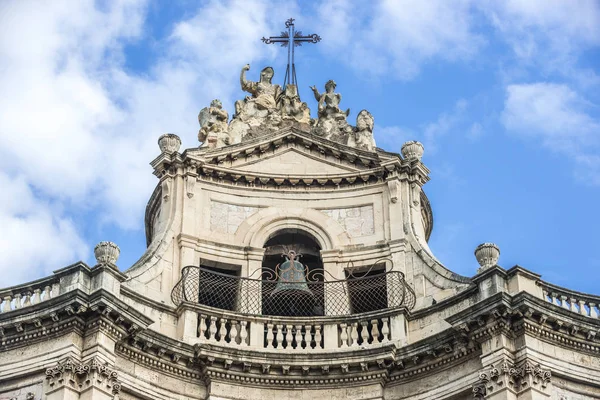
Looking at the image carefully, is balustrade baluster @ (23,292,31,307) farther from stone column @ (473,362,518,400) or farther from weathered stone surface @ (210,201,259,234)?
stone column @ (473,362,518,400)

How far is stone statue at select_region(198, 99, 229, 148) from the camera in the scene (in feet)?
99.5

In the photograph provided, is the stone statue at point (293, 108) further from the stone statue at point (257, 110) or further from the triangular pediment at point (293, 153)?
the triangular pediment at point (293, 153)

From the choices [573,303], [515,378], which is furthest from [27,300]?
[573,303]

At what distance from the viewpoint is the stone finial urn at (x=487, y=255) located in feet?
86.2

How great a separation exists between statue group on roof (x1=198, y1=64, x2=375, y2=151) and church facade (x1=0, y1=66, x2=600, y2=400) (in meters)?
0.05

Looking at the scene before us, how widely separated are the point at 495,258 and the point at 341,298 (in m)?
3.28

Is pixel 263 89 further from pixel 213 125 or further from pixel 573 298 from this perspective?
pixel 573 298

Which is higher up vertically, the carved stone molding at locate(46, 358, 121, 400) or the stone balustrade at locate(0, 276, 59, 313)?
the stone balustrade at locate(0, 276, 59, 313)

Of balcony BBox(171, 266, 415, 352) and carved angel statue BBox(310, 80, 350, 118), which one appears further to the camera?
carved angel statue BBox(310, 80, 350, 118)

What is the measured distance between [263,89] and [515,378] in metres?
10.3

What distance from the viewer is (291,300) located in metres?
28.4

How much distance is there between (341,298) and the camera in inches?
1088

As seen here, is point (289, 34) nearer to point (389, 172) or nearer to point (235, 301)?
point (389, 172)

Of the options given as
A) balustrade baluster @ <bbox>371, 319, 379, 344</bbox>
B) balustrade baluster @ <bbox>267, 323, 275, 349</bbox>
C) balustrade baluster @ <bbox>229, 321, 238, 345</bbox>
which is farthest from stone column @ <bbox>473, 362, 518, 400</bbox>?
balustrade baluster @ <bbox>229, 321, 238, 345</bbox>
